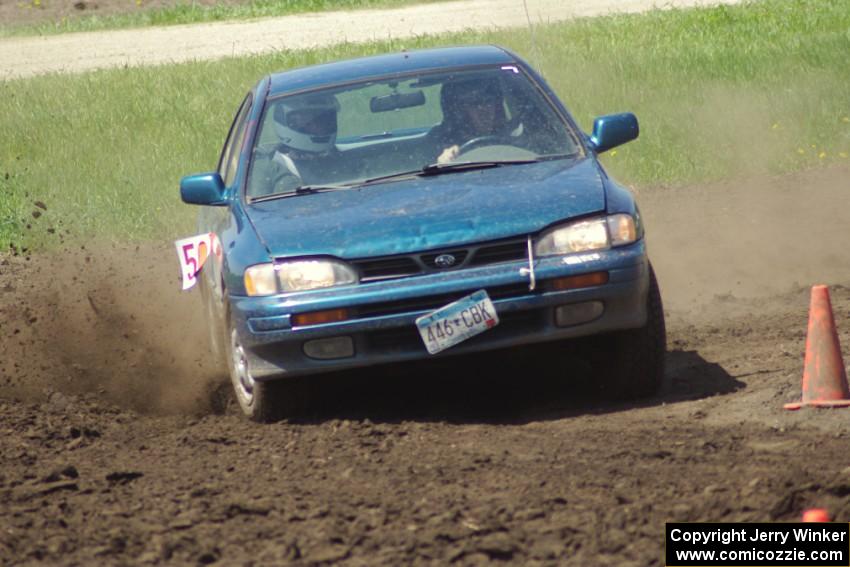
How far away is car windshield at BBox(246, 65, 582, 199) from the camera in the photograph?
25.2 feet

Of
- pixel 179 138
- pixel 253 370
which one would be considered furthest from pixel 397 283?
pixel 179 138

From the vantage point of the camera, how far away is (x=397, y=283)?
6.64 m

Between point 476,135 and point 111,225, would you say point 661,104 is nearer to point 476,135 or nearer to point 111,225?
point 111,225

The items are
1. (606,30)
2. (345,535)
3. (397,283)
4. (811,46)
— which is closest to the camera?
(345,535)

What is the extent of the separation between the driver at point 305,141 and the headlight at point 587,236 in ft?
4.47

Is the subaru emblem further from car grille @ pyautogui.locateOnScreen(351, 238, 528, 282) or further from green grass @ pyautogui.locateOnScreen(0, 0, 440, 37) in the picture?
green grass @ pyautogui.locateOnScreen(0, 0, 440, 37)

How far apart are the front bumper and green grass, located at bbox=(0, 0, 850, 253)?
7484 mm

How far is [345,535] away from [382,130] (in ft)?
11.9

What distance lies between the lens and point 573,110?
1702 cm

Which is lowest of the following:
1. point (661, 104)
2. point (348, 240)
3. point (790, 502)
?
point (661, 104)

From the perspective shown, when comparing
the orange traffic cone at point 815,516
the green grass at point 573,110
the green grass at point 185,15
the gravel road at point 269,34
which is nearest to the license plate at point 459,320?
the orange traffic cone at point 815,516

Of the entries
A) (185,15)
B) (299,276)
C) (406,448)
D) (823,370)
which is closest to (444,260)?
(299,276)

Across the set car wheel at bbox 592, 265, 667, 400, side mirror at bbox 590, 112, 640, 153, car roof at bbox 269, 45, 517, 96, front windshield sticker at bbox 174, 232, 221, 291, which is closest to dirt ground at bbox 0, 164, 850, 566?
car wheel at bbox 592, 265, 667, 400

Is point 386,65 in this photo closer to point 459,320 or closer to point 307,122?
point 307,122
